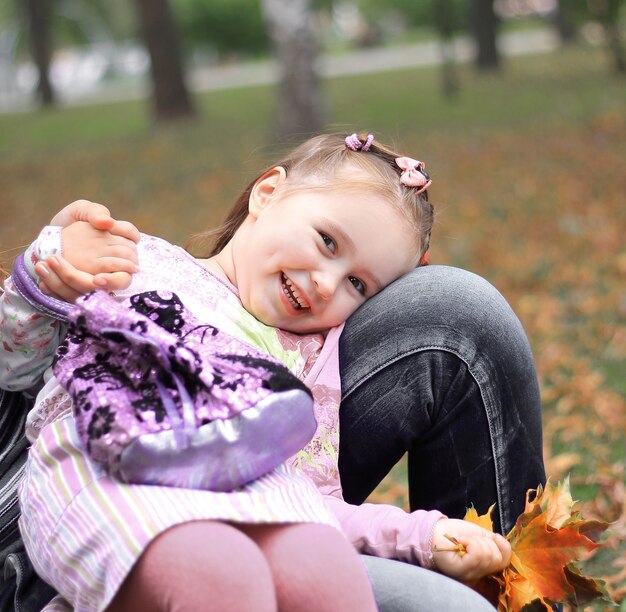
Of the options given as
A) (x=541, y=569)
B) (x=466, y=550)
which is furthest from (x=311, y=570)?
(x=541, y=569)

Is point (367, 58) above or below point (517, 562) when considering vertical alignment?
below

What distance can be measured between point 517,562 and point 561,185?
273 inches

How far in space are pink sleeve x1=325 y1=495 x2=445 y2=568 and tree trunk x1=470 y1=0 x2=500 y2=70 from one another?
17005 mm

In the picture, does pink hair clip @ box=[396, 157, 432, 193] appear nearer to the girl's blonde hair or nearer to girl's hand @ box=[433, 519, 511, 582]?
the girl's blonde hair

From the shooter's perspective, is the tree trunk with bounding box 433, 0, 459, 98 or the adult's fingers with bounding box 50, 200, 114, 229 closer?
the adult's fingers with bounding box 50, 200, 114, 229

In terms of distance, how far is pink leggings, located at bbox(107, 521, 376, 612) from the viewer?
53.8 inches

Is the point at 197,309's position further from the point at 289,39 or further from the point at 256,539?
the point at 289,39

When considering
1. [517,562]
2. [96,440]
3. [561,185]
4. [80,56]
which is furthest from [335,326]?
[80,56]

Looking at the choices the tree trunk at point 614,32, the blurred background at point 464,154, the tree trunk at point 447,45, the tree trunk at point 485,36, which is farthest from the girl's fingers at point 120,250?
the tree trunk at point 485,36

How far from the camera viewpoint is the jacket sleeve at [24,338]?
176 cm

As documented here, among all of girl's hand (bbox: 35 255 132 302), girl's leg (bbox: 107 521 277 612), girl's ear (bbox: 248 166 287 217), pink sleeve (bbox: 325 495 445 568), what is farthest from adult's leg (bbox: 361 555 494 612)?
girl's ear (bbox: 248 166 287 217)

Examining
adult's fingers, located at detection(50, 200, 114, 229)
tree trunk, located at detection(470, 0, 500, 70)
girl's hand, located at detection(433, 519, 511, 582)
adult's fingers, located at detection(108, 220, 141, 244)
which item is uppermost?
adult's fingers, located at detection(50, 200, 114, 229)

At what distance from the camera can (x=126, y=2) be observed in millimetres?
45656

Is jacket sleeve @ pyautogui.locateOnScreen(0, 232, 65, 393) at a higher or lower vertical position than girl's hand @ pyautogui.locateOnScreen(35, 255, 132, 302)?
lower
